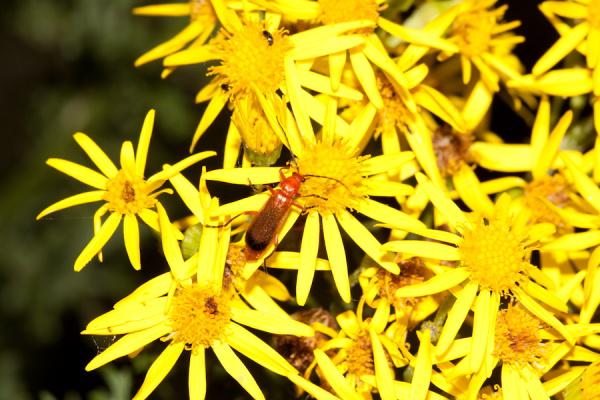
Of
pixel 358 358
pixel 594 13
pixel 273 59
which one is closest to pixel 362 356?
pixel 358 358

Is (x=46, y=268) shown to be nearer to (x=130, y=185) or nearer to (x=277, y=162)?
(x=130, y=185)

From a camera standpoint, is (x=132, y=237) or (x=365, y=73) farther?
(x=365, y=73)

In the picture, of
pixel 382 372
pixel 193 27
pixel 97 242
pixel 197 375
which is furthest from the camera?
pixel 193 27

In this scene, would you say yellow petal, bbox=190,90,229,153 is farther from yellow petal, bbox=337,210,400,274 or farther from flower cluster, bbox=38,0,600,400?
yellow petal, bbox=337,210,400,274

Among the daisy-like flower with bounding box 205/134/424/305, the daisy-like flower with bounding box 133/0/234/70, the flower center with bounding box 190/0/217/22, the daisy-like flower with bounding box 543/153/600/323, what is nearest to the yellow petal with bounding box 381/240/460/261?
the daisy-like flower with bounding box 205/134/424/305

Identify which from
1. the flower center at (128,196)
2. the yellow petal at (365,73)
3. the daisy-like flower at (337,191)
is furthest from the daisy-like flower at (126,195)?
the yellow petal at (365,73)

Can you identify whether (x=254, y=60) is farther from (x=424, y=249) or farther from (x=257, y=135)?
(x=424, y=249)

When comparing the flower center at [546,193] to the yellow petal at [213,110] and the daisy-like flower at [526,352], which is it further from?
the yellow petal at [213,110]
